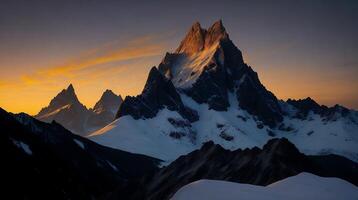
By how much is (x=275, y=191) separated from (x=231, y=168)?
117086mm

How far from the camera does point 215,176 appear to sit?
160 metres

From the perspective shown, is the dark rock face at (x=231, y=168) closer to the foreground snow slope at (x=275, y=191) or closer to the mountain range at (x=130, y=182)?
the mountain range at (x=130, y=182)

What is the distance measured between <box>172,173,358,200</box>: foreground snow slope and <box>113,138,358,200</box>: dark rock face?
8981cm

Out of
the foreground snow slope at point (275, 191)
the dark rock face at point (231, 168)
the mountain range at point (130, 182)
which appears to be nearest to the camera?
the foreground snow slope at point (275, 191)

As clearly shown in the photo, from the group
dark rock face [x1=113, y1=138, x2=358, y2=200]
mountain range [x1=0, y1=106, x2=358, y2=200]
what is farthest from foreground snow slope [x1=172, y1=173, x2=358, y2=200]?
dark rock face [x1=113, y1=138, x2=358, y2=200]

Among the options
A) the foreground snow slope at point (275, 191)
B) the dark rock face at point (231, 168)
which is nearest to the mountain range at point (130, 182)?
the dark rock face at point (231, 168)

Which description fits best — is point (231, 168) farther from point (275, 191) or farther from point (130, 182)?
point (275, 191)

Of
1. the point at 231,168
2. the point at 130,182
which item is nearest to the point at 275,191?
the point at 231,168

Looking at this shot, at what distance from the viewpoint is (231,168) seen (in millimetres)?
160500

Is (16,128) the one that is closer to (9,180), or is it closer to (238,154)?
(9,180)

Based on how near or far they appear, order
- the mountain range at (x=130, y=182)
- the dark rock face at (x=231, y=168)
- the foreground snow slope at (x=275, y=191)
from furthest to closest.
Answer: the dark rock face at (x=231, y=168), the mountain range at (x=130, y=182), the foreground snow slope at (x=275, y=191)

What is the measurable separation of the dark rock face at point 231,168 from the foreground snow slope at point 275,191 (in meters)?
89.8

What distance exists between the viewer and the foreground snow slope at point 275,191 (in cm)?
4241

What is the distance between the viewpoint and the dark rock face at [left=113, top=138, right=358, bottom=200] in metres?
144
